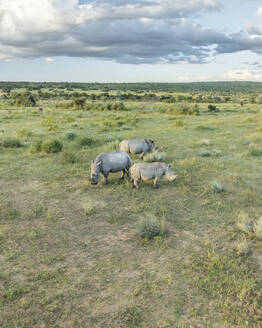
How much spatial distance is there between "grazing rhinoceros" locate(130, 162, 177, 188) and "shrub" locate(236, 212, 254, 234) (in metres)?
2.67

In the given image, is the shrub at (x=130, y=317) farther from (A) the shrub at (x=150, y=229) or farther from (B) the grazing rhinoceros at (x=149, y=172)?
(B) the grazing rhinoceros at (x=149, y=172)

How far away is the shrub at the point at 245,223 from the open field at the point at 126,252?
3.6 inches

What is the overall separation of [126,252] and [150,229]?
32.1 inches

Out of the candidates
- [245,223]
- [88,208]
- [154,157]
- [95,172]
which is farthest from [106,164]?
[245,223]

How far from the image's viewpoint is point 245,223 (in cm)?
680

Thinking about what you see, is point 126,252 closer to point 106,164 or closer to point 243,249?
point 243,249

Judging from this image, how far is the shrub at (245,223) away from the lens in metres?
6.55

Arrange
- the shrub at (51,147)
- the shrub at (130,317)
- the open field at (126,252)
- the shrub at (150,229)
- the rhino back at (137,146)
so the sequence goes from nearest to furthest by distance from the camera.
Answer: the shrub at (130,317), the open field at (126,252), the shrub at (150,229), the rhino back at (137,146), the shrub at (51,147)

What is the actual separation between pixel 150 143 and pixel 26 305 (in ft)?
32.3

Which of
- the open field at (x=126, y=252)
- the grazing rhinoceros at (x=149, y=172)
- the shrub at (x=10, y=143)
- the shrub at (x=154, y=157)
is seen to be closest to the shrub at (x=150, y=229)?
the open field at (x=126, y=252)

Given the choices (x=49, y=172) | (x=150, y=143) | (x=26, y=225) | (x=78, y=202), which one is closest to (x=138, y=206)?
(x=78, y=202)

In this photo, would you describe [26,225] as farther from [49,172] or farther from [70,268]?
[49,172]

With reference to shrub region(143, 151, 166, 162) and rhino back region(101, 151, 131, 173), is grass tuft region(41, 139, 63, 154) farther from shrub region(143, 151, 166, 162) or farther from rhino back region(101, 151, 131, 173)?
rhino back region(101, 151, 131, 173)

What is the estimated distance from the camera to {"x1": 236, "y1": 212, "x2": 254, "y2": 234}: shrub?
655 cm
